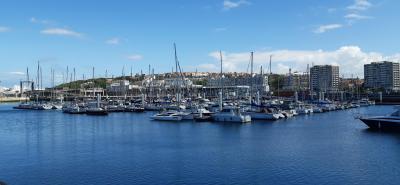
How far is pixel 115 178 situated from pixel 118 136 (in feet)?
76.7

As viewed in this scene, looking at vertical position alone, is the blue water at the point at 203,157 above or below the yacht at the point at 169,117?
below

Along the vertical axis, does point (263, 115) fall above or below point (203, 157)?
above

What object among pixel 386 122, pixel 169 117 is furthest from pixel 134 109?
pixel 386 122

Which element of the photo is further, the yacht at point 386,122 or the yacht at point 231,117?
the yacht at point 231,117

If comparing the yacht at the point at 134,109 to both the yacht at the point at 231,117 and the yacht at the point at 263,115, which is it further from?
the yacht at the point at 263,115

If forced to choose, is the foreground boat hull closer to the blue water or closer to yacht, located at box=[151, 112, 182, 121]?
the blue water

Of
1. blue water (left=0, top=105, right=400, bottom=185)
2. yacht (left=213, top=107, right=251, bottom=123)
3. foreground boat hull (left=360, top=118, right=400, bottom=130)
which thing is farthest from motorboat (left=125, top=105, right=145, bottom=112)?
foreground boat hull (left=360, top=118, right=400, bottom=130)

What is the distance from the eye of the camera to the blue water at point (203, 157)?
26.7 m

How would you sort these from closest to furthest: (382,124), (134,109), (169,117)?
1. (382,124)
2. (169,117)
3. (134,109)

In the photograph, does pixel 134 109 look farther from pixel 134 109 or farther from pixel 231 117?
pixel 231 117

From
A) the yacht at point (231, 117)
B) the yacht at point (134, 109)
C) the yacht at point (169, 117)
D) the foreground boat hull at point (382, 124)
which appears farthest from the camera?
the yacht at point (134, 109)

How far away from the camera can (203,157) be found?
111 ft

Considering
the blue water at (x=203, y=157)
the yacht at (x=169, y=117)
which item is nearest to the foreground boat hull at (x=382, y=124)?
the blue water at (x=203, y=157)

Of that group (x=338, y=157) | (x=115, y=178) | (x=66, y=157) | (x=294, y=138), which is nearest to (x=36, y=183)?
(x=115, y=178)
